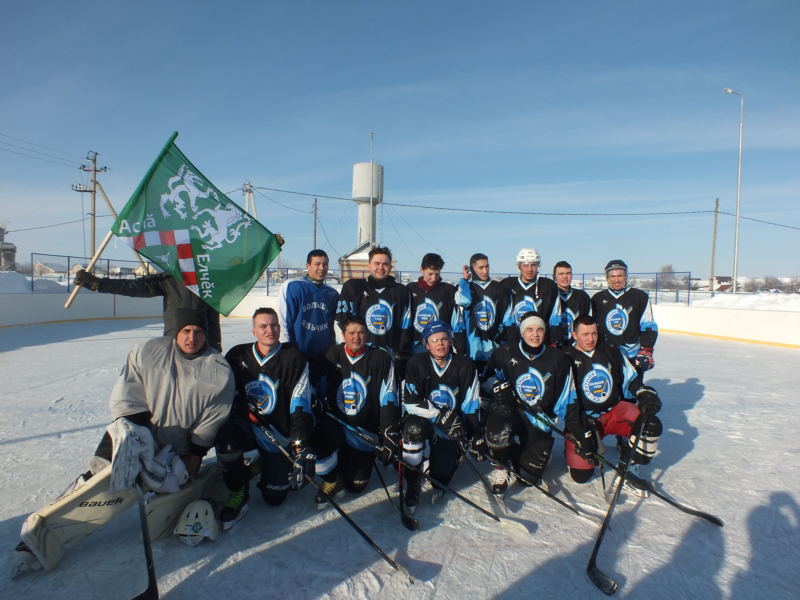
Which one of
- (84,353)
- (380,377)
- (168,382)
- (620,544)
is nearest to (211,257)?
(168,382)

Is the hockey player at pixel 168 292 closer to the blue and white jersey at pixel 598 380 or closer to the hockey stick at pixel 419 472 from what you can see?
the hockey stick at pixel 419 472

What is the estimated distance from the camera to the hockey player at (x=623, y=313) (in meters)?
4.37

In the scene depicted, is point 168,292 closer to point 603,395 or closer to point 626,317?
point 603,395

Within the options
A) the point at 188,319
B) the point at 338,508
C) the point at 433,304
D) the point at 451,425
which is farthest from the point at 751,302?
the point at 188,319

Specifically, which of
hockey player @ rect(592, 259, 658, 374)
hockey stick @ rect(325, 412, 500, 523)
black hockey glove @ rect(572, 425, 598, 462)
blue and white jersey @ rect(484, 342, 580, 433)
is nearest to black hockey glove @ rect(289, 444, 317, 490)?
hockey stick @ rect(325, 412, 500, 523)

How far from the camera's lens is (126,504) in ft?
8.23

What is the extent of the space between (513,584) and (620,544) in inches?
28.9

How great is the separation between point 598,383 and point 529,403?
548 mm

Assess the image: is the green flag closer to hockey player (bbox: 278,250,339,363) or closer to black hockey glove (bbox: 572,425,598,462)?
hockey player (bbox: 278,250,339,363)

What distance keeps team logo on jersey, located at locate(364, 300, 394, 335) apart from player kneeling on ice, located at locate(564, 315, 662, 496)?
1.45m

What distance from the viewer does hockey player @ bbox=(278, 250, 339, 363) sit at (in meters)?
3.75

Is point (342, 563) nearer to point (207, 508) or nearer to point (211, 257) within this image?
point (207, 508)

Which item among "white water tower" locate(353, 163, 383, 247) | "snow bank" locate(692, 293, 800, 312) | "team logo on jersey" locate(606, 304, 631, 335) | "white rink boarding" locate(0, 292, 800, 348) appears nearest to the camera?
"team logo on jersey" locate(606, 304, 631, 335)

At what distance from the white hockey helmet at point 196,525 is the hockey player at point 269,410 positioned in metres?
0.21
